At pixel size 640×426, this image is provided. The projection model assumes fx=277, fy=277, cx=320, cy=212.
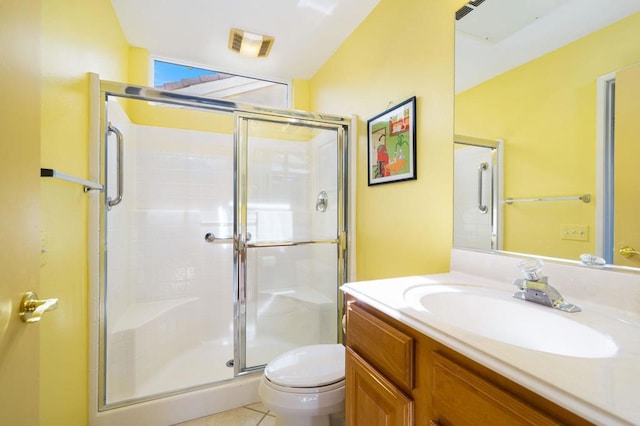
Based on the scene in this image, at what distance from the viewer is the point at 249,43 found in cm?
228

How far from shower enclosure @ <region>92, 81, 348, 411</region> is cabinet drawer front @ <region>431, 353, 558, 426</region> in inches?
56.6

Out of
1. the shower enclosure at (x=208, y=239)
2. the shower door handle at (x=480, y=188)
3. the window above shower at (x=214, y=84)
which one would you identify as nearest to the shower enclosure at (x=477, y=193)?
the shower door handle at (x=480, y=188)

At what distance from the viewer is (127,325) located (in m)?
1.95

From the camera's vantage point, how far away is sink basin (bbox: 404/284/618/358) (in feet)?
2.16

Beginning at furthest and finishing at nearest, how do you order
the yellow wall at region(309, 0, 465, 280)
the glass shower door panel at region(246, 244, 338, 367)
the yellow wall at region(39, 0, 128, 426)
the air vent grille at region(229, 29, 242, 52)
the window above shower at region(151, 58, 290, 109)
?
the window above shower at region(151, 58, 290, 109) < the air vent grille at region(229, 29, 242, 52) < the glass shower door panel at region(246, 244, 338, 367) < the yellow wall at region(309, 0, 465, 280) < the yellow wall at region(39, 0, 128, 426)

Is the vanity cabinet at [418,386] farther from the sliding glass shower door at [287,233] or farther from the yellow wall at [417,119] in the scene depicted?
the sliding glass shower door at [287,233]

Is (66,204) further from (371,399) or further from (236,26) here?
(236,26)

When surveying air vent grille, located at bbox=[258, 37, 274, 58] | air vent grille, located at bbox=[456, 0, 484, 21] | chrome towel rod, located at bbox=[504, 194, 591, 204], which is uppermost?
air vent grille, located at bbox=[258, 37, 274, 58]

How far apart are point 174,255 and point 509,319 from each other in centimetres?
249

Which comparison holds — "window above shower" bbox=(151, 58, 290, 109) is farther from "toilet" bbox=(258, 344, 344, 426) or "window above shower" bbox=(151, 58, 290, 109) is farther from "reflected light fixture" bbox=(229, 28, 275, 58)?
"toilet" bbox=(258, 344, 344, 426)

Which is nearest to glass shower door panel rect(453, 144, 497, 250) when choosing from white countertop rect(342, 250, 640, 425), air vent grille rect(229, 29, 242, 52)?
white countertop rect(342, 250, 640, 425)

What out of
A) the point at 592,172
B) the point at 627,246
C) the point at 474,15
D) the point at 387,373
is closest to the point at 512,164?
the point at 592,172

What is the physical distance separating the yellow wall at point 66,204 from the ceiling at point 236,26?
0.54m

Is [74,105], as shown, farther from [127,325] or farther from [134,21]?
[127,325]
